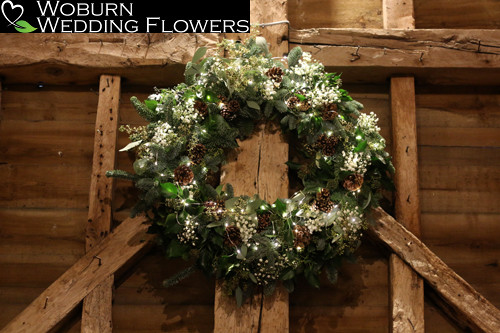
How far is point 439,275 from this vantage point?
2.26 meters

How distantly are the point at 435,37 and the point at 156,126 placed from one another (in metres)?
1.69

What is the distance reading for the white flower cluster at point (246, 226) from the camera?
2021 mm

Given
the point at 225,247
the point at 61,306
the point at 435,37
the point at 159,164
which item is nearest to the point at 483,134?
the point at 435,37

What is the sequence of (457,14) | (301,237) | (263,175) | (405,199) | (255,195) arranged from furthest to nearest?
(457,14) → (405,199) → (263,175) → (255,195) → (301,237)

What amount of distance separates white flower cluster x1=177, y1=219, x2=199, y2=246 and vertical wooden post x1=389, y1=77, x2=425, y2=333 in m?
1.14

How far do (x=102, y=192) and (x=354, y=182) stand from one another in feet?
4.68

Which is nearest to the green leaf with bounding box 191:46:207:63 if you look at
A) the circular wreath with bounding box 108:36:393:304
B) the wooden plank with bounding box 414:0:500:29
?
the circular wreath with bounding box 108:36:393:304

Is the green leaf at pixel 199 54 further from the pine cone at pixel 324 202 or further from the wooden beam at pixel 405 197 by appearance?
the wooden beam at pixel 405 197

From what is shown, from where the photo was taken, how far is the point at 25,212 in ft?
8.29

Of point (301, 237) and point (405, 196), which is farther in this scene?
point (405, 196)

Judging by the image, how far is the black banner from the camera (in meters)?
2.51

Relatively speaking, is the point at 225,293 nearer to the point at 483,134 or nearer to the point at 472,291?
the point at 472,291

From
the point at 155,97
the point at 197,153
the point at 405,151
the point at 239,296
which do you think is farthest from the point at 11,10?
the point at 405,151

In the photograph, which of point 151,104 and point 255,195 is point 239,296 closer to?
point 255,195
